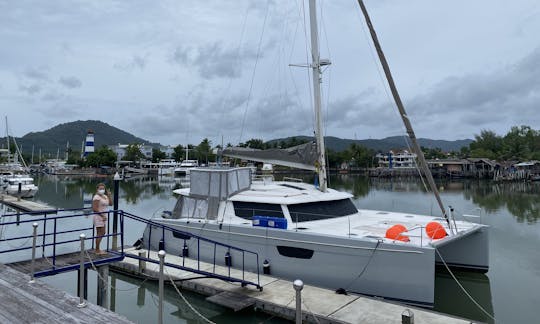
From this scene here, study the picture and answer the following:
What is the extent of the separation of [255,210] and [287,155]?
2.81m

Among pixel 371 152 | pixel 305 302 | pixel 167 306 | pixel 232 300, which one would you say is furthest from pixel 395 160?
pixel 232 300

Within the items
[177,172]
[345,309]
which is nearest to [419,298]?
[345,309]

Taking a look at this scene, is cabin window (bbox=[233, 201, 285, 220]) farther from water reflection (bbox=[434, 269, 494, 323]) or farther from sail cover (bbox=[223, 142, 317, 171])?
water reflection (bbox=[434, 269, 494, 323])

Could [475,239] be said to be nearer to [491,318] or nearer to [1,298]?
[491,318]

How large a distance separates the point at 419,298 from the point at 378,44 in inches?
261

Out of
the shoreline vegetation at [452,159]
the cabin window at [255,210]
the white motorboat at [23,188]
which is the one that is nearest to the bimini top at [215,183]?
the cabin window at [255,210]

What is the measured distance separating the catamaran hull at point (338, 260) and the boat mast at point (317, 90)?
322 centimetres

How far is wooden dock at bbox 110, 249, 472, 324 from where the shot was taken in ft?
22.1

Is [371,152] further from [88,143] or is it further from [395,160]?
[88,143]

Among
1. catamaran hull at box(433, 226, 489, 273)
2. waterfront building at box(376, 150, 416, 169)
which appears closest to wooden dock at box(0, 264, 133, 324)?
catamaran hull at box(433, 226, 489, 273)

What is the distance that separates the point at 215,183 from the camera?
36.4 feet

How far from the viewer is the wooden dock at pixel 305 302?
6746 mm

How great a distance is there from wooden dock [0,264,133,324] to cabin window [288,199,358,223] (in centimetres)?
552

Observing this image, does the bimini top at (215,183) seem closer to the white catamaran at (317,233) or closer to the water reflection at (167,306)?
the white catamaran at (317,233)
